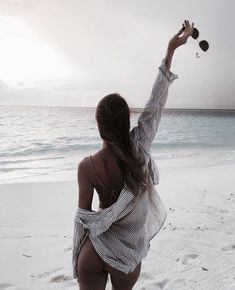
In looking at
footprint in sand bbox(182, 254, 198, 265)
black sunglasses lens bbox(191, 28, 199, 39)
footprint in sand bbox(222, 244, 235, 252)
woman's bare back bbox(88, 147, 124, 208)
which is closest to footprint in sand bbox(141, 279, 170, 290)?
footprint in sand bbox(182, 254, 198, 265)

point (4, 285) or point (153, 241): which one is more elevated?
point (153, 241)

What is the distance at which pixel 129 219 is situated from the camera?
1.98 meters

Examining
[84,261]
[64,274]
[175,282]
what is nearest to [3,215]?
[64,274]

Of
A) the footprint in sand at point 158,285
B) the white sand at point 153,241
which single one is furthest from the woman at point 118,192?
the white sand at point 153,241

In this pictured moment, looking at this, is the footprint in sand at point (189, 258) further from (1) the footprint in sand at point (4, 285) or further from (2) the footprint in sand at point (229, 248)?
(1) the footprint in sand at point (4, 285)

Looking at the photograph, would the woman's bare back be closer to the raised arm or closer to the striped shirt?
the striped shirt

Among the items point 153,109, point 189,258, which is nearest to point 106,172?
point 153,109

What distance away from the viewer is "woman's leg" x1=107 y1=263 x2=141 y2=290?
6.63 feet

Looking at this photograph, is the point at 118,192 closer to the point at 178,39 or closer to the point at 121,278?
the point at 121,278

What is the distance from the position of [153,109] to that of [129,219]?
56cm

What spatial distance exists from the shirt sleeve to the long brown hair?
5.3 inches

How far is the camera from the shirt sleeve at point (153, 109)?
2027mm

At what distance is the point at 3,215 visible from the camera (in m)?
5.88

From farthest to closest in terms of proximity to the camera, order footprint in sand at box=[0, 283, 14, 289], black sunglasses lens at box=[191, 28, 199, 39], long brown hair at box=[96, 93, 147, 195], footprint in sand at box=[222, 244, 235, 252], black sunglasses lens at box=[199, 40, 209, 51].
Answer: footprint in sand at box=[222, 244, 235, 252]
footprint in sand at box=[0, 283, 14, 289]
black sunglasses lens at box=[191, 28, 199, 39]
black sunglasses lens at box=[199, 40, 209, 51]
long brown hair at box=[96, 93, 147, 195]
